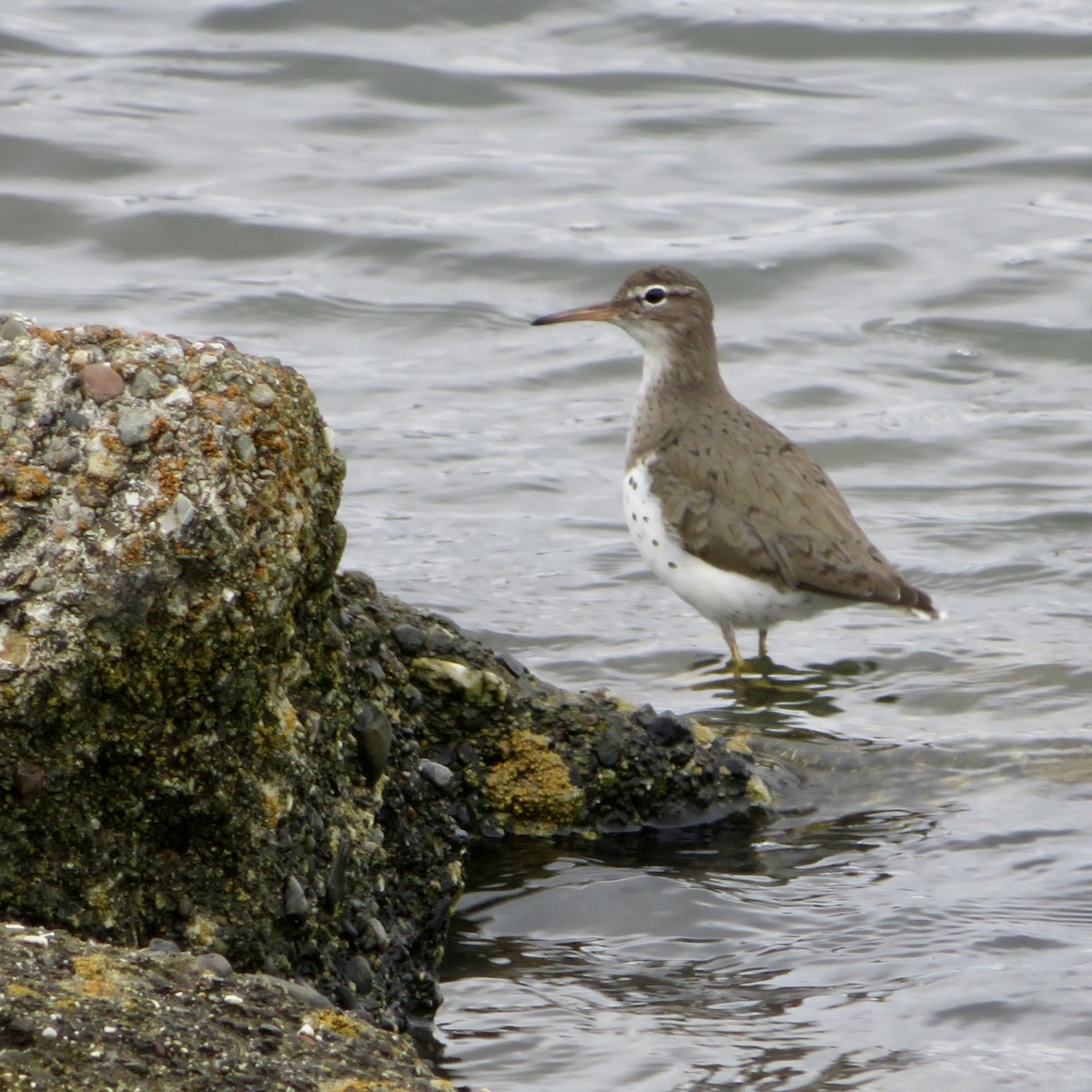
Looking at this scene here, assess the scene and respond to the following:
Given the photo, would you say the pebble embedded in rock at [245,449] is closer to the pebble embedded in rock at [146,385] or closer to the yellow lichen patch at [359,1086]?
the pebble embedded in rock at [146,385]

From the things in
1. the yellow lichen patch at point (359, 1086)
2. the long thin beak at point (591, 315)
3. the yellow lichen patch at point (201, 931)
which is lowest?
the yellow lichen patch at point (201, 931)

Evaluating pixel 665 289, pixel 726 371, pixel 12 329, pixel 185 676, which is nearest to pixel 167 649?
pixel 185 676

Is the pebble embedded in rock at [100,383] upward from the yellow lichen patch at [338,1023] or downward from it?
upward

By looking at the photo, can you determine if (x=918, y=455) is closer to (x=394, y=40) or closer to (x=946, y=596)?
(x=946, y=596)

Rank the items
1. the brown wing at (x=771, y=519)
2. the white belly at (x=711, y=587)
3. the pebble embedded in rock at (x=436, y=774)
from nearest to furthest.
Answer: the pebble embedded in rock at (x=436, y=774), the brown wing at (x=771, y=519), the white belly at (x=711, y=587)

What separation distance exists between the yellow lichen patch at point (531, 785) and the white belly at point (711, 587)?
9.14 feet

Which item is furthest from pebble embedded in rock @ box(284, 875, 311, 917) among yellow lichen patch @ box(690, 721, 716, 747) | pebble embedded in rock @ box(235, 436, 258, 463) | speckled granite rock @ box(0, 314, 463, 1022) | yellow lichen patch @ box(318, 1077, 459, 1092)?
yellow lichen patch @ box(690, 721, 716, 747)

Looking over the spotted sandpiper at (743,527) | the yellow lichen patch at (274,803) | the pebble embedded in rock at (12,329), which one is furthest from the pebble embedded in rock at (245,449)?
the spotted sandpiper at (743,527)

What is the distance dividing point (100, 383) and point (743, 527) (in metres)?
4.60

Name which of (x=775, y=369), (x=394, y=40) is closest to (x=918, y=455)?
(x=775, y=369)

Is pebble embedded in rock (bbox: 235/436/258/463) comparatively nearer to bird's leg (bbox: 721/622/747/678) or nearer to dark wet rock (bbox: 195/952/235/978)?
dark wet rock (bbox: 195/952/235/978)

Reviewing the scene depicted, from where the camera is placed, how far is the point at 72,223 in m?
12.5

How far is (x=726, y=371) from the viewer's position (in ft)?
36.6

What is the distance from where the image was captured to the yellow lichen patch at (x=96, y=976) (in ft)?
9.06
